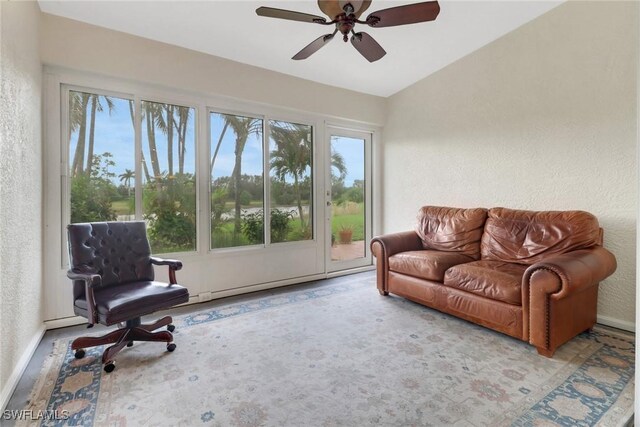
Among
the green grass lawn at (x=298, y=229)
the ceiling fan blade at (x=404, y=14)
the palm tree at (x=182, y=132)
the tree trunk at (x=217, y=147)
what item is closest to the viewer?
the ceiling fan blade at (x=404, y=14)

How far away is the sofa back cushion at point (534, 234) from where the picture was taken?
8.73 ft

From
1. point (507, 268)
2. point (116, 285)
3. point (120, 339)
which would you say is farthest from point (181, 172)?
point (507, 268)

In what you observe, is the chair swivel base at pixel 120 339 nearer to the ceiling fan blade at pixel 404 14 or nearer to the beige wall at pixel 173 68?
the beige wall at pixel 173 68

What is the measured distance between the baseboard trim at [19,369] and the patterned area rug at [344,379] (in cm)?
12

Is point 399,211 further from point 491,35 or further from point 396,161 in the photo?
point 491,35

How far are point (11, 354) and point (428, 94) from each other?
4810 mm

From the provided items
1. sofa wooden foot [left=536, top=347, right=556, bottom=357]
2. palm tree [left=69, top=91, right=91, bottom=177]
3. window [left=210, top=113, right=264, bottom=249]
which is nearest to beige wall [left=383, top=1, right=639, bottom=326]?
sofa wooden foot [left=536, top=347, right=556, bottom=357]

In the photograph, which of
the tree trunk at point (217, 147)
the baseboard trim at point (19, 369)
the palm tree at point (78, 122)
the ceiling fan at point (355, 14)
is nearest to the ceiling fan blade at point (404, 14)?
the ceiling fan at point (355, 14)

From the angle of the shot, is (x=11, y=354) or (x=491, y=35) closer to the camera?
Answer: (x=11, y=354)

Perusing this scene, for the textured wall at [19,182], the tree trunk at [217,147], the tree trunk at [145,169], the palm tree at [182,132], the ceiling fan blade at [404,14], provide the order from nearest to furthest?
the textured wall at [19,182] < the ceiling fan blade at [404,14] < the tree trunk at [145,169] < the palm tree at [182,132] < the tree trunk at [217,147]

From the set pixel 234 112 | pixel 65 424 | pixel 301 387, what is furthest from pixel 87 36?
pixel 301 387

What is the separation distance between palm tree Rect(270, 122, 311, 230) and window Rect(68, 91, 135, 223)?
5.23ft

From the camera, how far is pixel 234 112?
369 centimetres

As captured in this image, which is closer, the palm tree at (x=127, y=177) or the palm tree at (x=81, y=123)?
the palm tree at (x=81, y=123)
